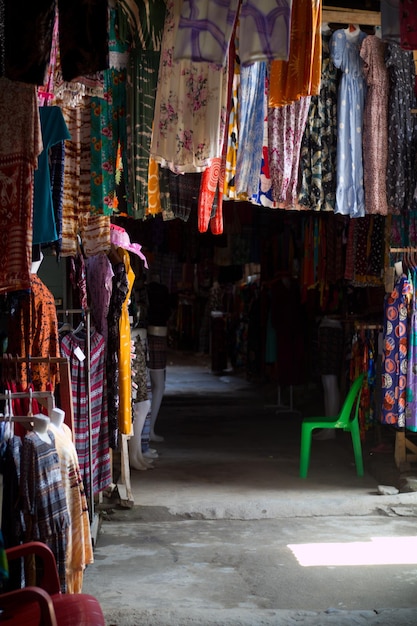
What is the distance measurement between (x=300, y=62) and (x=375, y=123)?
153cm

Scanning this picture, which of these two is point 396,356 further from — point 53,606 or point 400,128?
point 53,606

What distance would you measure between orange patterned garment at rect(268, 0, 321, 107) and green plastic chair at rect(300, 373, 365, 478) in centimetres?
350

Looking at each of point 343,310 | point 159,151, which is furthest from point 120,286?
Answer: point 343,310

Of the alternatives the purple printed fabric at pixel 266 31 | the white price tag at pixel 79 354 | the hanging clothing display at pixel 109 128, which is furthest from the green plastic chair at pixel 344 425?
the purple printed fabric at pixel 266 31

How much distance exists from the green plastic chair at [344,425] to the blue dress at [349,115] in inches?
86.5

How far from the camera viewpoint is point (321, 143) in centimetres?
588

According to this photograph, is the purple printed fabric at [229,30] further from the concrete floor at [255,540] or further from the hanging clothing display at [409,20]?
the concrete floor at [255,540]

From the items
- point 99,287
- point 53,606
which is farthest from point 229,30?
point 53,606

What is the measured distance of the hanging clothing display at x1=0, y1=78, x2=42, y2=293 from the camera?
3.50 meters

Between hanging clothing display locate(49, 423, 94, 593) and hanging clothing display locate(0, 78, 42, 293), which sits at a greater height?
hanging clothing display locate(0, 78, 42, 293)

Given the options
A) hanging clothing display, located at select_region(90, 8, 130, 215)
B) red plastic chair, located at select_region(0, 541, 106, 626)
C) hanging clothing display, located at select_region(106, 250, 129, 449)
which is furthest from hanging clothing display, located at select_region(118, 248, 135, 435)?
red plastic chair, located at select_region(0, 541, 106, 626)

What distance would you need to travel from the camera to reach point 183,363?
70.9 feet

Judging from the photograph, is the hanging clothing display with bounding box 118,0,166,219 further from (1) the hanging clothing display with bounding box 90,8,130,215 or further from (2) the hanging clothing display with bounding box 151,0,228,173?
(2) the hanging clothing display with bounding box 151,0,228,173

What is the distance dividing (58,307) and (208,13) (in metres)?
2.53
